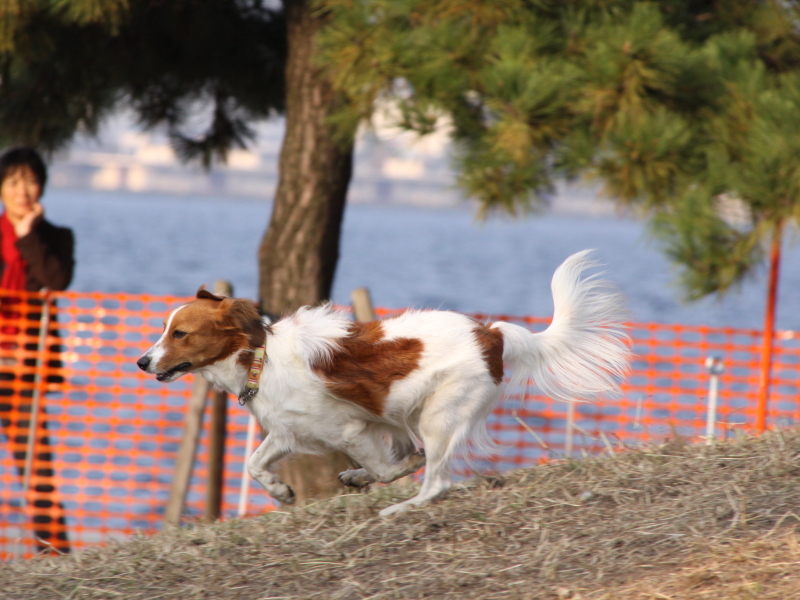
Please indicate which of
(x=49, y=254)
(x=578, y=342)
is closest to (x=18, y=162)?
(x=49, y=254)

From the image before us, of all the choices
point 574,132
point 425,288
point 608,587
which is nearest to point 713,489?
point 608,587

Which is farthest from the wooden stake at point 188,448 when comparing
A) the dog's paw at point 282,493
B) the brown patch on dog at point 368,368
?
the brown patch on dog at point 368,368

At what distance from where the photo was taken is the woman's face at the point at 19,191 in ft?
17.1

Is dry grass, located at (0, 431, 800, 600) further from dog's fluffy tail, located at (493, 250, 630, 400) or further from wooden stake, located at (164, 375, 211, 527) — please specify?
wooden stake, located at (164, 375, 211, 527)

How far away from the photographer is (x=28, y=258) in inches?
206

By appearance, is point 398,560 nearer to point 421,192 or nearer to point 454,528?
point 454,528

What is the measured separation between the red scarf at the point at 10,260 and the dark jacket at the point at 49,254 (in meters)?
0.10

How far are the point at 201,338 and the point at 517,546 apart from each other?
4.53 ft

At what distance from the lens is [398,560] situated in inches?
114

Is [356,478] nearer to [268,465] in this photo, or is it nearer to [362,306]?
[268,465]

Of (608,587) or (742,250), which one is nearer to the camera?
(608,587)

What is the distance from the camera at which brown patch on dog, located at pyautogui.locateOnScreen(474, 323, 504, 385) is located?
336 centimetres

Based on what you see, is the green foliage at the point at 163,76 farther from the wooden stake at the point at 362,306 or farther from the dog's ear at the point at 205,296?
the dog's ear at the point at 205,296

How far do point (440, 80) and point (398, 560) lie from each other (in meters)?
2.28
